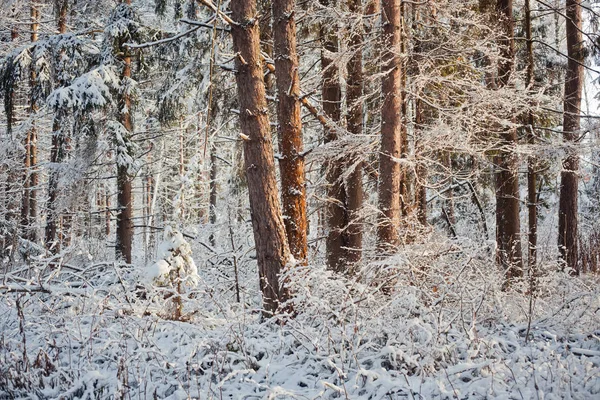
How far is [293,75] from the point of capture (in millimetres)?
5965

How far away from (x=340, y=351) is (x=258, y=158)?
2.71 meters

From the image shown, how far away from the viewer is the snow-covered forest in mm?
3602

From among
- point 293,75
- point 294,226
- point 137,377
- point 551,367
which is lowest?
point 137,377

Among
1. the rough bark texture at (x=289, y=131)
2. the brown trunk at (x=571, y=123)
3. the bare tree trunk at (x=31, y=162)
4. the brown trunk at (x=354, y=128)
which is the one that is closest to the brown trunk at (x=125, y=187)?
the bare tree trunk at (x=31, y=162)

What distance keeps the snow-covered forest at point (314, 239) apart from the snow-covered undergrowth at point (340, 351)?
0.09 ft

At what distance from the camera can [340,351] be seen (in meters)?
3.59

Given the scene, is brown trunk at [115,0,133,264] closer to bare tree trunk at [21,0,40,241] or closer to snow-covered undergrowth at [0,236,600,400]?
bare tree trunk at [21,0,40,241]

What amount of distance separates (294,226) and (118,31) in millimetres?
8075

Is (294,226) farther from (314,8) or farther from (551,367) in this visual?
(314,8)

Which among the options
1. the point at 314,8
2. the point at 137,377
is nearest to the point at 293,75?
the point at 314,8

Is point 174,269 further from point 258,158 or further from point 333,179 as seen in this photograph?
point 333,179

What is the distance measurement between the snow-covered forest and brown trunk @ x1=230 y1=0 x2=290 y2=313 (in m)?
0.03

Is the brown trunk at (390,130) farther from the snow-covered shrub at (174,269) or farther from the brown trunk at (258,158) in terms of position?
the snow-covered shrub at (174,269)

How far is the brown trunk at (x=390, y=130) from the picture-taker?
668cm
